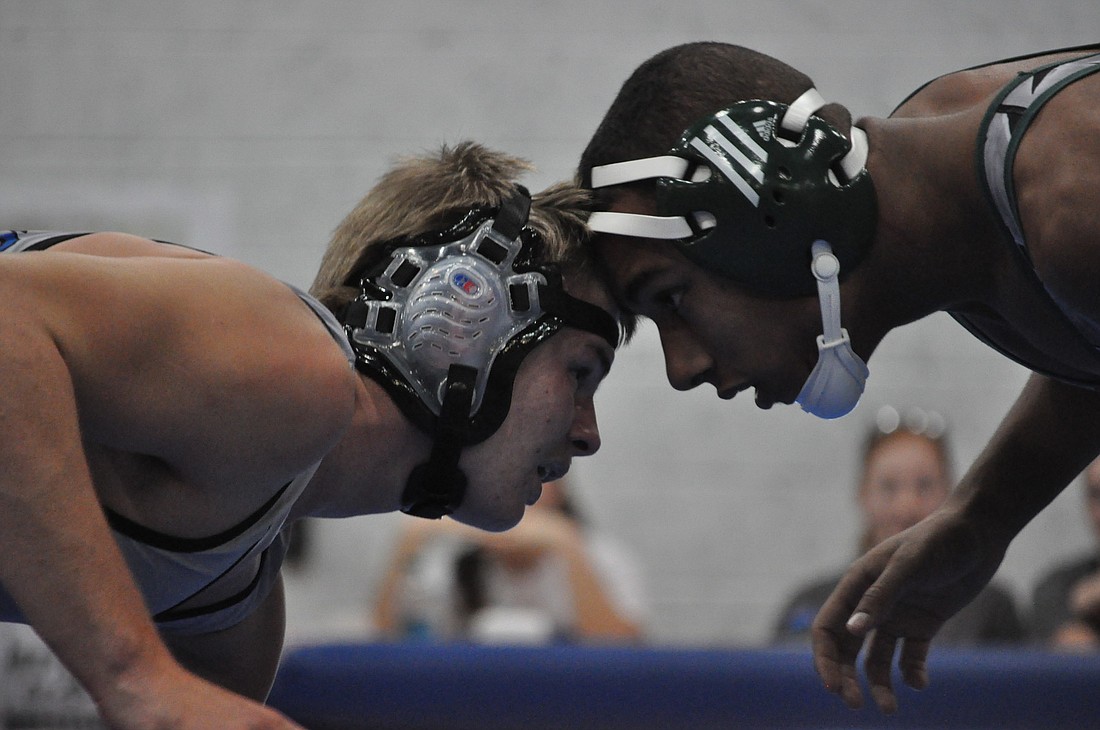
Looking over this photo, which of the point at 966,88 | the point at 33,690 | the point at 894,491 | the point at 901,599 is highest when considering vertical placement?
the point at 966,88

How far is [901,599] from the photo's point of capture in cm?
236

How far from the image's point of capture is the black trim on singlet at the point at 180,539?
5.56 ft

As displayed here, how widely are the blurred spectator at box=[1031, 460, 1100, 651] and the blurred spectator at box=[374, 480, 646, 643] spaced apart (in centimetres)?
131

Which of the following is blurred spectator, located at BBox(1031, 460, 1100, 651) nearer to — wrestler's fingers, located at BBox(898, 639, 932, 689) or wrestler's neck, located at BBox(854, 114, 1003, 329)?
wrestler's fingers, located at BBox(898, 639, 932, 689)

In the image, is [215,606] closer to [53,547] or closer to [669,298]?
[53,547]

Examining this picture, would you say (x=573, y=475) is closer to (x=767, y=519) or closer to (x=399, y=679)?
(x=767, y=519)

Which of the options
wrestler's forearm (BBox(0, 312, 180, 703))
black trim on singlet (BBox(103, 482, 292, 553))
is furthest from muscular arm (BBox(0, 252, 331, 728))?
black trim on singlet (BBox(103, 482, 292, 553))

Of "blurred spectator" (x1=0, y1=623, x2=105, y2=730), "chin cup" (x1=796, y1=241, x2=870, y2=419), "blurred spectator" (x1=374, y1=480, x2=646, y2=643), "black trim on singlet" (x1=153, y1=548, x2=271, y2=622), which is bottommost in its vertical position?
"blurred spectator" (x1=0, y1=623, x2=105, y2=730)

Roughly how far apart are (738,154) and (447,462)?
669 millimetres

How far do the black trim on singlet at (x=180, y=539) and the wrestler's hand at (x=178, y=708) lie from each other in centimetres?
42

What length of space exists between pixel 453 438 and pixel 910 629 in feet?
3.25

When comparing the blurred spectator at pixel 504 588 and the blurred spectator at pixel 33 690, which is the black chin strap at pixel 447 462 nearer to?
the blurred spectator at pixel 504 588

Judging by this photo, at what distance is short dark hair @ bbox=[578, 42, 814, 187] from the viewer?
2.04 metres

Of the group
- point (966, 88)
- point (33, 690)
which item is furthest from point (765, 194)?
point (33, 690)
